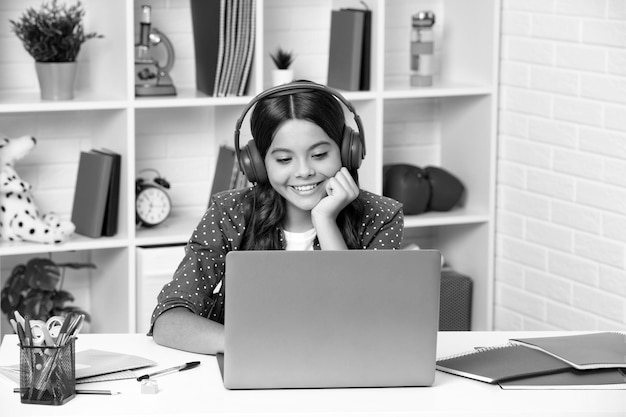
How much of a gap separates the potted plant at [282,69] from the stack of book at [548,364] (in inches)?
67.2

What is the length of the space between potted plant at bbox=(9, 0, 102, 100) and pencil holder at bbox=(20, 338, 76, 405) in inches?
65.1

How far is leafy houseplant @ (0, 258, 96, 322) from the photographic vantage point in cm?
326

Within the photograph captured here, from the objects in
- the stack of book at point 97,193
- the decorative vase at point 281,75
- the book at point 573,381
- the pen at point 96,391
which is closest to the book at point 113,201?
the stack of book at point 97,193

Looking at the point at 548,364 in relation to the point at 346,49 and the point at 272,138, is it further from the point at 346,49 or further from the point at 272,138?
the point at 346,49

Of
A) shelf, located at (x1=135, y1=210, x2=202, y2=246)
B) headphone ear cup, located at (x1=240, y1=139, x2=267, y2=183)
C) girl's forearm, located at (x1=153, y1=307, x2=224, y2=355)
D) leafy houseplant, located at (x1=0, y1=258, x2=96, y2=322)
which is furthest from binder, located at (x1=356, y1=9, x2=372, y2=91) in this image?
girl's forearm, located at (x1=153, y1=307, x2=224, y2=355)

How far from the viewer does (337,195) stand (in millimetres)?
2119

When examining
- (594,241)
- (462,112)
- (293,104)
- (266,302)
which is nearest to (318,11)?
(462,112)

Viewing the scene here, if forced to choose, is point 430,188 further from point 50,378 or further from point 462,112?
point 50,378

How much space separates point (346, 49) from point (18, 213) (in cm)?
115

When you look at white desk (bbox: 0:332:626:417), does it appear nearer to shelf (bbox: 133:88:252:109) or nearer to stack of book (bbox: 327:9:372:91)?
shelf (bbox: 133:88:252:109)

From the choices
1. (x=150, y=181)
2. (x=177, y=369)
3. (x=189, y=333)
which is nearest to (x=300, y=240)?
(x=189, y=333)

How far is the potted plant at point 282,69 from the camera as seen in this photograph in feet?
11.3

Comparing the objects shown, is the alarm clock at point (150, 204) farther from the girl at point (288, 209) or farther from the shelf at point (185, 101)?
the girl at point (288, 209)

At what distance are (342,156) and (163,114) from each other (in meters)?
1.49
